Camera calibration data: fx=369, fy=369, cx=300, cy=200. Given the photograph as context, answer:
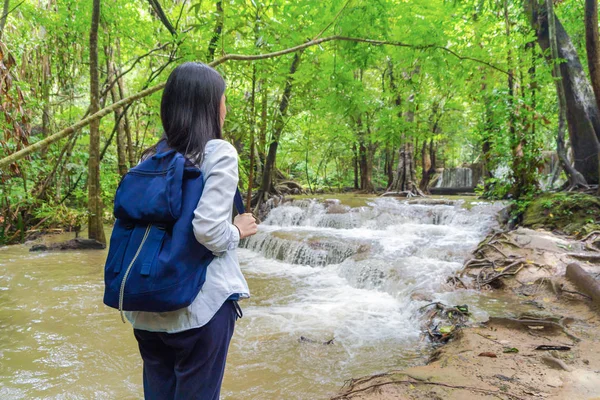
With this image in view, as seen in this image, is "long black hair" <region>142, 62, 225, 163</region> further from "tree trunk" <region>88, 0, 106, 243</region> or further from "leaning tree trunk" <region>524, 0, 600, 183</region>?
"leaning tree trunk" <region>524, 0, 600, 183</region>

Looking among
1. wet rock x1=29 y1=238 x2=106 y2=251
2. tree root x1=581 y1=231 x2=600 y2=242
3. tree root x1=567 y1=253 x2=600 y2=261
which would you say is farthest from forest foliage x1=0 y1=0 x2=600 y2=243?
tree root x1=567 y1=253 x2=600 y2=261

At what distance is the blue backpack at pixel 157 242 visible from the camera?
1090mm

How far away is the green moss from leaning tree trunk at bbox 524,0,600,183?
1391 millimetres

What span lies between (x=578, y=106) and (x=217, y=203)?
9742mm

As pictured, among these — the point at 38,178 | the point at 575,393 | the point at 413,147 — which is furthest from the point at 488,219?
the point at 38,178

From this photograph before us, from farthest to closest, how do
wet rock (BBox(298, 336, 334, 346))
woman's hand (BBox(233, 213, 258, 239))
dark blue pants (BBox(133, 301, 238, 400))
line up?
wet rock (BBox(298, 336, 334, 346)), woman's hand (BBox(233, 213, 258, 239)), dark blue pants (BBox(133, 301, 238, 400))

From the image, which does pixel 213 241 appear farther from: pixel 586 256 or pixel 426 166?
pixel 426 166

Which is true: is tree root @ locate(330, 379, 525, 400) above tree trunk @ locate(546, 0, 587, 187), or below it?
below

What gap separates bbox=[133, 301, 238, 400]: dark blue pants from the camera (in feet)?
3.96

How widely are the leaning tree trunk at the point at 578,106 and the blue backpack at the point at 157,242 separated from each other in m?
9.56

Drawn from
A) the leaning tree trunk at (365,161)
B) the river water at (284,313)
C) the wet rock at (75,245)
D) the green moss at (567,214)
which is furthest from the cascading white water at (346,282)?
the leaning tree trunk at (365,161)

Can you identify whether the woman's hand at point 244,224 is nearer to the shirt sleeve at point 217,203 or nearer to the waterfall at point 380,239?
the shirt sleeve at point 217,203

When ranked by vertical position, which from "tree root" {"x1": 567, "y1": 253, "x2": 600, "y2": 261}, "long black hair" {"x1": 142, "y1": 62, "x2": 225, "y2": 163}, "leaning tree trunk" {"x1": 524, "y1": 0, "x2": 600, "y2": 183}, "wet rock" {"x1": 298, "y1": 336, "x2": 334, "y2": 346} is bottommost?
"wet rock" {"x1": 298, "y1": 336, "x2": 334, "y2": 346}

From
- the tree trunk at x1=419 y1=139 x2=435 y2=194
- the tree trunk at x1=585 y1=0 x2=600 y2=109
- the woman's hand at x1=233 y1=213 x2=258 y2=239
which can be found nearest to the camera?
the woman's hand at x1=233 y1=213 x2=258 y2=239
